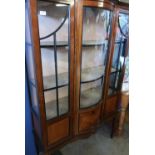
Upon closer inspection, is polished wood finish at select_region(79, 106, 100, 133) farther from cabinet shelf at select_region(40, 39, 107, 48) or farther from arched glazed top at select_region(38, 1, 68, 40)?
arched glazed top at select_region(38, 1, 68, 40)

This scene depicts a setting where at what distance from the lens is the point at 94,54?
1.57 metres

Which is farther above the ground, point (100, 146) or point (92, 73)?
point (92, 73)

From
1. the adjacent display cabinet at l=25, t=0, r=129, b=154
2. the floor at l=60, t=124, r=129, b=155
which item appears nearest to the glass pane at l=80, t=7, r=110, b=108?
the adjacent display cabinet at l=25, t=0, r=129, b=154

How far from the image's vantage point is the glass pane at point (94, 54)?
4.60 ft

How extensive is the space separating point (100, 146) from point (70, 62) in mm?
1425

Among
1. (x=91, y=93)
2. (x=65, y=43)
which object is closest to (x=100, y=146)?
(x=91, y=93)

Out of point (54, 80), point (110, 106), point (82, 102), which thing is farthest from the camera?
point (110, 106)

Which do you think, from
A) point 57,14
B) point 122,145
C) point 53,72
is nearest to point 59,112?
point 53,72

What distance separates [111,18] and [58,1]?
642 millimetres

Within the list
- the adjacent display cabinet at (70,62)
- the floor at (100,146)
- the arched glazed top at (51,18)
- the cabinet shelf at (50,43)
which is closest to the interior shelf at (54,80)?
the adjacent display cabinet at (70,62)

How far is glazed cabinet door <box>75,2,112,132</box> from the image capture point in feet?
4.60

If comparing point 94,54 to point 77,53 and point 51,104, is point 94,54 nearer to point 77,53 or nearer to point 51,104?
point 77,53

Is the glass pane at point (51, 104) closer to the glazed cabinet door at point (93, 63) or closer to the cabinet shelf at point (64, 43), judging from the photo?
the glazed cabinet door at point (93, 63)
